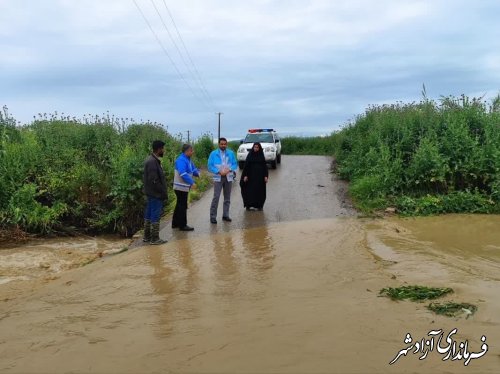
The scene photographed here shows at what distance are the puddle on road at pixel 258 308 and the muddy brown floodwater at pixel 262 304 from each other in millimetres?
18

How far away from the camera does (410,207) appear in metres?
11.4

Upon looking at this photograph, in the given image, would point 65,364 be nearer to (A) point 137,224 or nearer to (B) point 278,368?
(B) point 278,368

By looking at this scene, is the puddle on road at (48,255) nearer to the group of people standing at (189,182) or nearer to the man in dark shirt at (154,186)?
the man in dark shirt at (154,186)

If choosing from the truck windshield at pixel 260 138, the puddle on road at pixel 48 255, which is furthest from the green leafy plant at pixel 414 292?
the truck windshield at pixel 260 138

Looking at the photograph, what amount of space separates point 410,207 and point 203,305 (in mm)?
7394

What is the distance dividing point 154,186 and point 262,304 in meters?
4.19

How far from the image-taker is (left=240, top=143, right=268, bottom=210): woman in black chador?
11.6 meters

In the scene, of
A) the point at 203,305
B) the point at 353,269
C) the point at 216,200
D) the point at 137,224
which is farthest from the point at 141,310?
the point at 137,224

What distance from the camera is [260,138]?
821 inches

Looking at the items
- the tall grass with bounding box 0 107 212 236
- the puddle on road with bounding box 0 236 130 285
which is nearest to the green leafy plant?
the puddle on road with bounding box 0 236 130 285

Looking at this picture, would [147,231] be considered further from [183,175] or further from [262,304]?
[262,304]

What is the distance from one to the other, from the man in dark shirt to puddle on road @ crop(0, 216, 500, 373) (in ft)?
1.59

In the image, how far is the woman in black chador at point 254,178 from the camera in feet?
38.1

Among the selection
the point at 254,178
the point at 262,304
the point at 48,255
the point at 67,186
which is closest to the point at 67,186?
the point at 67,186
